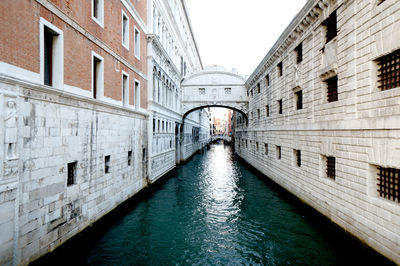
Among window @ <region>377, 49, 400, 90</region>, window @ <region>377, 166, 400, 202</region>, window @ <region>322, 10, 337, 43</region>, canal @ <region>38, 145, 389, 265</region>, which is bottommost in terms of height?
canal @ <region>38, 145, 389, 265</region>

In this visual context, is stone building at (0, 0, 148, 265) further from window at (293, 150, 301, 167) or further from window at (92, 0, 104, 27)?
window at (293, 150, 301, 167)

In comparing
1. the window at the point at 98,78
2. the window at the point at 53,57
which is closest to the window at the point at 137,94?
the window at the point at 98,78

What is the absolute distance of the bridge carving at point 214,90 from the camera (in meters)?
27.6

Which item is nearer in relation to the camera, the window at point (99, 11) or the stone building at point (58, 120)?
the stone building at point (58, 120)

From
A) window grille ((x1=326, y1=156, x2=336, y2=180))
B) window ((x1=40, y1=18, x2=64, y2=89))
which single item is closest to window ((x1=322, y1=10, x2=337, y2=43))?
window grille ((x1=326, y1=156, x2=336, y2=180))

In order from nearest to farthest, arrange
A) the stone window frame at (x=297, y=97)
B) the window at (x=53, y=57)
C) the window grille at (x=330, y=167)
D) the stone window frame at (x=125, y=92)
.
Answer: the window at (x=53, y=57)
the window grille at (x=330, y=167)
the stone window frame at (x=125, y=92)
the stone window frame at (x=297, y=97)

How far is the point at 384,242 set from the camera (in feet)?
20.3

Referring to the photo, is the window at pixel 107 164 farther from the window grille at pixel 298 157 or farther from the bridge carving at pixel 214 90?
the bridge carving at pixel 214 90

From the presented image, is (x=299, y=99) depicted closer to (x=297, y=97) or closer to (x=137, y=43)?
(x=297, y=97)

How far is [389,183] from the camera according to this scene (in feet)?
21.1

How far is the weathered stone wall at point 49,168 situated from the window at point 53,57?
19.4 inches

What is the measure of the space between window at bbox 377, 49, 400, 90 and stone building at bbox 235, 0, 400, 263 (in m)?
0.03

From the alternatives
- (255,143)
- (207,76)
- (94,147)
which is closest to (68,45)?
(94,147)

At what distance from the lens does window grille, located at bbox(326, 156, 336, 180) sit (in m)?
9.16
